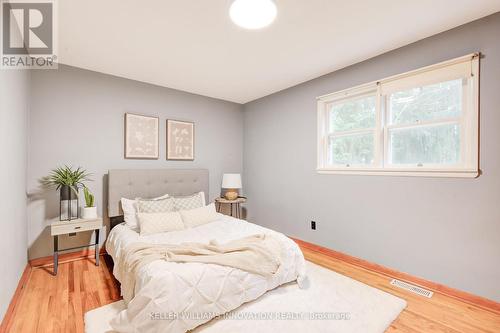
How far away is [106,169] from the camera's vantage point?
3.24 metres

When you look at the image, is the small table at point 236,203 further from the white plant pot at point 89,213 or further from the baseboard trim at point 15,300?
the baseboard trim at point 15,300

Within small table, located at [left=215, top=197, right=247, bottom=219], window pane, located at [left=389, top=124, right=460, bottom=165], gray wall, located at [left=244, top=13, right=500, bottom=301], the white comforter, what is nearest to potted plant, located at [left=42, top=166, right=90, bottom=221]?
the white comforter

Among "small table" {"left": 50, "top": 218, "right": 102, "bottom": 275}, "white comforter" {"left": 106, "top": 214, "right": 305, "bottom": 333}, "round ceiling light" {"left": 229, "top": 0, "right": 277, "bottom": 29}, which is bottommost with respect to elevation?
"white comforter" {"left": 106, "top": 214, "right": 305, "bottom": 333}

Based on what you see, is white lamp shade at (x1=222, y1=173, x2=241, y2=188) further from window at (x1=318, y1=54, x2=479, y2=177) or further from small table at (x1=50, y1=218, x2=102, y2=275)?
small table at (x1=50, y1=218, x2=102, y2=275)

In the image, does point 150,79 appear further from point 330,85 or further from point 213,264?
point 213,264

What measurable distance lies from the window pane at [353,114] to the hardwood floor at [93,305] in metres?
1.79

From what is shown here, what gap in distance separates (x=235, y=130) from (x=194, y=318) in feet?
11.5

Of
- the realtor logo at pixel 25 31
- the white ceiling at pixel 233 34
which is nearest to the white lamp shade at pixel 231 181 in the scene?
the white ceiling at pixel 233 34

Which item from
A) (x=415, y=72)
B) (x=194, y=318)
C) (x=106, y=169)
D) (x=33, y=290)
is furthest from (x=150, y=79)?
(x=415, y=72)

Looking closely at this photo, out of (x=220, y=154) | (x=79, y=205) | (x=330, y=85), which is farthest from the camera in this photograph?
(x=220, y=154)

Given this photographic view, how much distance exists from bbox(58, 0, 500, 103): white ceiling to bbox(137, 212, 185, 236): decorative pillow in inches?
72.9

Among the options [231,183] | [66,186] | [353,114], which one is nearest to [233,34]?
[353,114]

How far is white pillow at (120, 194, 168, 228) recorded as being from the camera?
9.73 ft

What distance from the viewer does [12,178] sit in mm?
2012
